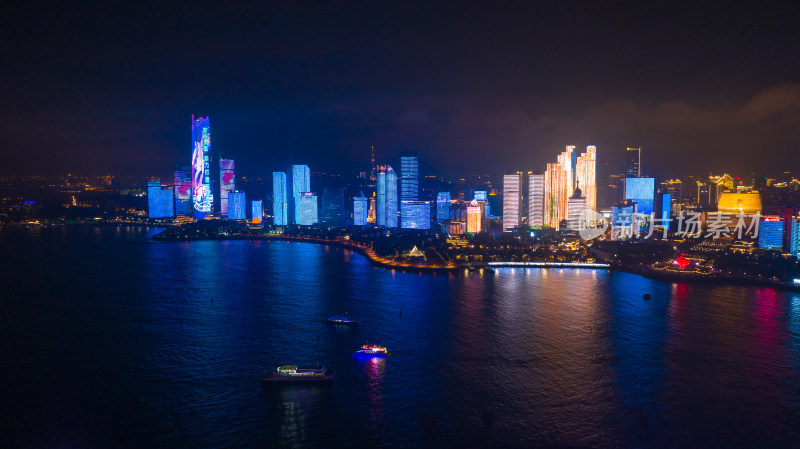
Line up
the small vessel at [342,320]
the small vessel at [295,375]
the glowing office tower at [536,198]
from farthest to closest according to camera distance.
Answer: the glowing office tower at [536,198] → the small vessel at [342,320] → the small vessel at [295,375]

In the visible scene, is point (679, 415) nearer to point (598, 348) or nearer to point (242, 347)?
point (598, 348)

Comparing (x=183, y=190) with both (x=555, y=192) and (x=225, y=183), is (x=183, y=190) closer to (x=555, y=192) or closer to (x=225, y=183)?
(x=225, y=183)

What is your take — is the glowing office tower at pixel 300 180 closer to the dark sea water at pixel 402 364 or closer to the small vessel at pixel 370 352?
the dark sea water at pixel 402 364

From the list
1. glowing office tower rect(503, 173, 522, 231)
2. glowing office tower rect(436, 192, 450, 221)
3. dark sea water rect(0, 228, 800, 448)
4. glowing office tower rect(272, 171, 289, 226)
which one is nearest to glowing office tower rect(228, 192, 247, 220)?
glowing office tower rect(272, 171, 289, 226)

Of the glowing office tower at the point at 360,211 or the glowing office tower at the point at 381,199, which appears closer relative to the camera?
the glowing office tower at the point at 360,211

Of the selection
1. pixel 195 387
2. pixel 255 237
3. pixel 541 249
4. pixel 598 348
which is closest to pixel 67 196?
pixel 255 237

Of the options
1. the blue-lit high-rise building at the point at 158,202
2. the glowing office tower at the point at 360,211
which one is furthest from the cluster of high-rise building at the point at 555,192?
the blue-lit high-rise building at the point at 158,202

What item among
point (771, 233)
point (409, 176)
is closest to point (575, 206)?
point (409, 176)
